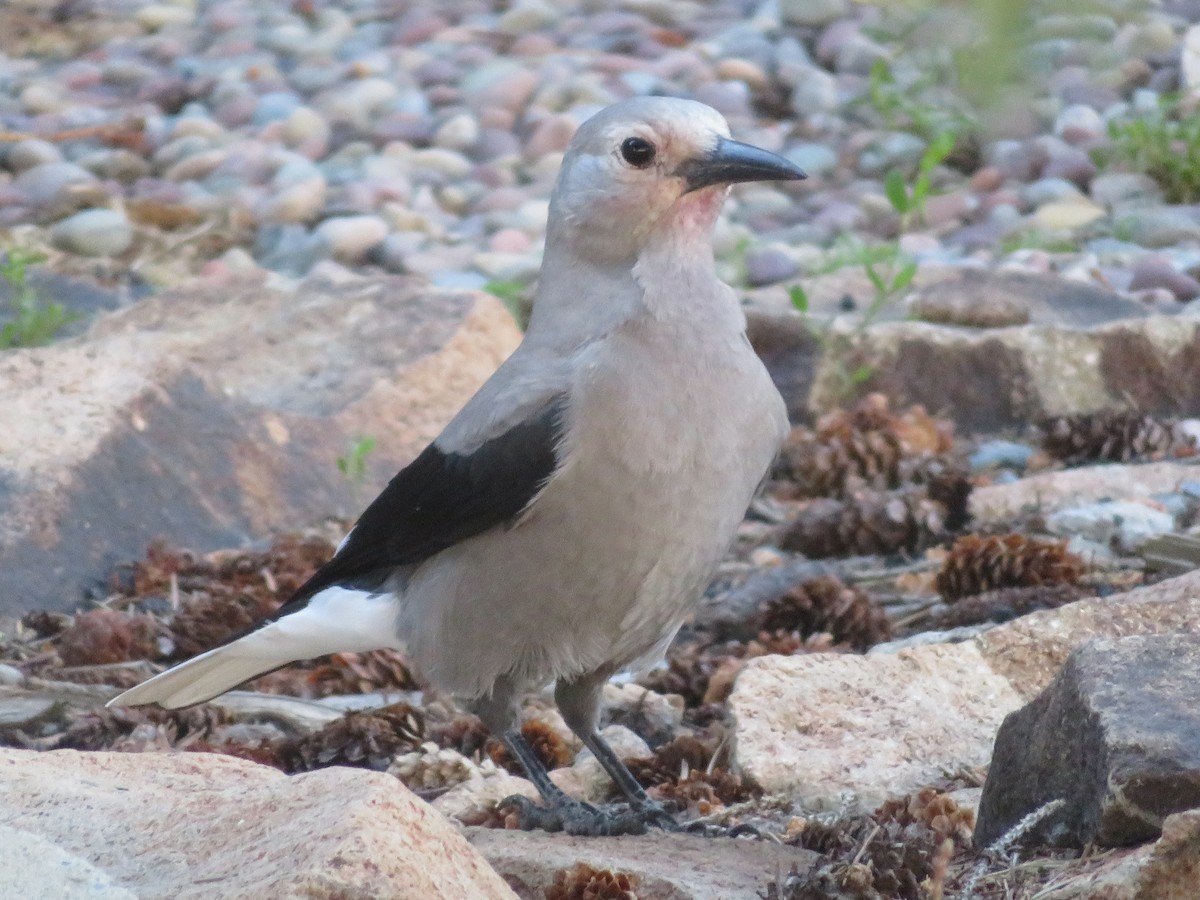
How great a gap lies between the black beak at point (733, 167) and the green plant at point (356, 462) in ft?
5.44

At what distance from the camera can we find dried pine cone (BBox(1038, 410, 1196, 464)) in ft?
16.8

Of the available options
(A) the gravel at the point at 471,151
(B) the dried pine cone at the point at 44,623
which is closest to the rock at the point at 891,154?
(A) the gravel at the point at 471,151

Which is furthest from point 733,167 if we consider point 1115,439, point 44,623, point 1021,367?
point 1021,367

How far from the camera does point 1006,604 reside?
12.9 feet

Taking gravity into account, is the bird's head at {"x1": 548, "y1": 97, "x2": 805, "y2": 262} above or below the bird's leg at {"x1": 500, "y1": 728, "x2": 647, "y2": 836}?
above

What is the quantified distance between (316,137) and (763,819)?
6.34 meters

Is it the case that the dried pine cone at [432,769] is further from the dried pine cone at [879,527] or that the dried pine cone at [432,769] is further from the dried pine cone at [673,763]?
the dried pine cone at [879,527]

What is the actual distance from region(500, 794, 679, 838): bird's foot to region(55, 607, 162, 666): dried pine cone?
4.34ft

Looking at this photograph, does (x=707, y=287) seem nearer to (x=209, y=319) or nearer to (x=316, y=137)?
(x=209, y=319)

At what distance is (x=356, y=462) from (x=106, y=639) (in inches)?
36.0

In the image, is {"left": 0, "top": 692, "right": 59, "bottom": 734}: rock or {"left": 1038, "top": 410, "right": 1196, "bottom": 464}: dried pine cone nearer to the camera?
{"left": 0, "top": 692, "right": 59, "bottom": 734}: rock

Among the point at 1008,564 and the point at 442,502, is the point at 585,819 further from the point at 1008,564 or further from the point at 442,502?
the point at 1008,564

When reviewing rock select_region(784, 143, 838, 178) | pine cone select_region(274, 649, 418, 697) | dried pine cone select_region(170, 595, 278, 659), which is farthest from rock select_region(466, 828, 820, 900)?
rock select_region(784, 143, 838, 178)

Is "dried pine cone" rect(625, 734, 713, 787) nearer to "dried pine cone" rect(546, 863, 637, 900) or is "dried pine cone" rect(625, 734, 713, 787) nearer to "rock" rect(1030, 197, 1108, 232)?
"dried pine cone" rect(546, 863, 637, 900)
